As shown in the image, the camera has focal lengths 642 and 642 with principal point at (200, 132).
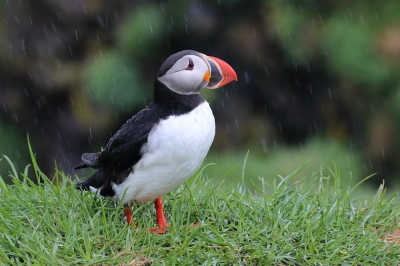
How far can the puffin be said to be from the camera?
307 centimetres

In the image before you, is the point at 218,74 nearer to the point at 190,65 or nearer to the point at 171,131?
the point at 190,65

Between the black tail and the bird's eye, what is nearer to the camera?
the bird's eye

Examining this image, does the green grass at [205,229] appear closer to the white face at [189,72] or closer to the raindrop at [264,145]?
the white face at [189,72]

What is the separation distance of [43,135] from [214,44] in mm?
1828

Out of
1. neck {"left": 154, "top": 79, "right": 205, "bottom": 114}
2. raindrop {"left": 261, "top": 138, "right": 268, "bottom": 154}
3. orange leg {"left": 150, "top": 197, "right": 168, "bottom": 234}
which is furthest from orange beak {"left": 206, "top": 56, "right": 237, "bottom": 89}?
raindrop {"left": 261, "top": 138, "right": 268, "bottom": 154}

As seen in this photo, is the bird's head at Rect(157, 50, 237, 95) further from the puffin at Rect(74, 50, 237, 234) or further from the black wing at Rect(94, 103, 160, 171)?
the black wing at Rect(94, 103, 160, 171)

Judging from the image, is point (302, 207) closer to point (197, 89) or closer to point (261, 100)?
point (197, 89)

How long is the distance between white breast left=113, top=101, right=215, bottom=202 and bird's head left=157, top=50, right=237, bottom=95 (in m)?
0.12

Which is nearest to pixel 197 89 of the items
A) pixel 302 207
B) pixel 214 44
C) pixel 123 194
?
pixel 123 194

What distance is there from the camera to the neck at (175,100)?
3.12m

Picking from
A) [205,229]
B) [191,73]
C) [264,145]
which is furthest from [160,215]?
[264,145]

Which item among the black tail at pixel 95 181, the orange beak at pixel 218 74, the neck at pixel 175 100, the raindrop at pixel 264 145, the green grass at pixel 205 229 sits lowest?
the raindrop at pixel 264 145

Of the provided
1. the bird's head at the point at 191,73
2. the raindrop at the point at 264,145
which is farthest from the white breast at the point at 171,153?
the raindrop at the point at 264,145

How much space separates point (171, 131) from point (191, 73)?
0.97 feet
